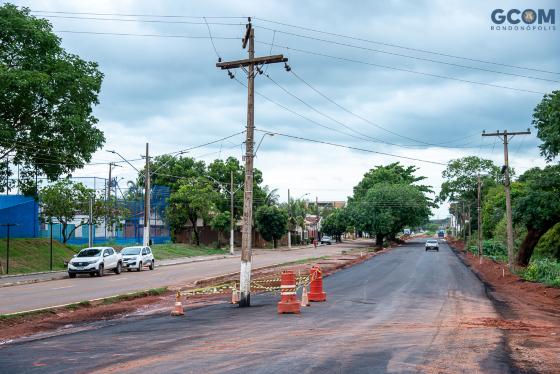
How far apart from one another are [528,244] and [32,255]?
3363 centimetres

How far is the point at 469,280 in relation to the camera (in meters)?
33.8

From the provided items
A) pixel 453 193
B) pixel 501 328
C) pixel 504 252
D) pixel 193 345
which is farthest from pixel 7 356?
pixel 453 193

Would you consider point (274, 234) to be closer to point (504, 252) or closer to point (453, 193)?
point (504, 252)

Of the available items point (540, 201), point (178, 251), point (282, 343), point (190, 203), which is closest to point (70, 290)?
point (282, 343)

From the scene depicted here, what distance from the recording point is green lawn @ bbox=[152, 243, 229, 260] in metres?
58.3

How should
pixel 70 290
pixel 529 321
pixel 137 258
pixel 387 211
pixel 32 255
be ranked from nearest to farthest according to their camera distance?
pixel 529 321
pixel 70 290
pixel 32 255
pixel 137 258
pixel 387 211

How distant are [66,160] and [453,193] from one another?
322 ft

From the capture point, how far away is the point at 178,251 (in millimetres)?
62844

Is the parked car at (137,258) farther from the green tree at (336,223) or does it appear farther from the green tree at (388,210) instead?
the green tree at (336,223)

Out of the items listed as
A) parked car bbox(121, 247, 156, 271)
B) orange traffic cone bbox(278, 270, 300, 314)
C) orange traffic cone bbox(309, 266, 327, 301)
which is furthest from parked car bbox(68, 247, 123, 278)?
orange traffic cone bbox(278, 270, 300, 314)

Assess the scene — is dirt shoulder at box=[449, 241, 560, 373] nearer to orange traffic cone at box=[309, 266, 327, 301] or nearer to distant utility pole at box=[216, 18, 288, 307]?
orange traffic cone at box=[309, 266, 327, 301]

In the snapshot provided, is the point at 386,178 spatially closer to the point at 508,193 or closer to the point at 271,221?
the point at 271,221

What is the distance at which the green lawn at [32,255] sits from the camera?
3766 cm

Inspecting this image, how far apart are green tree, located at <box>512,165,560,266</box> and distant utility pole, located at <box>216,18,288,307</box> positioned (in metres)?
22.3
